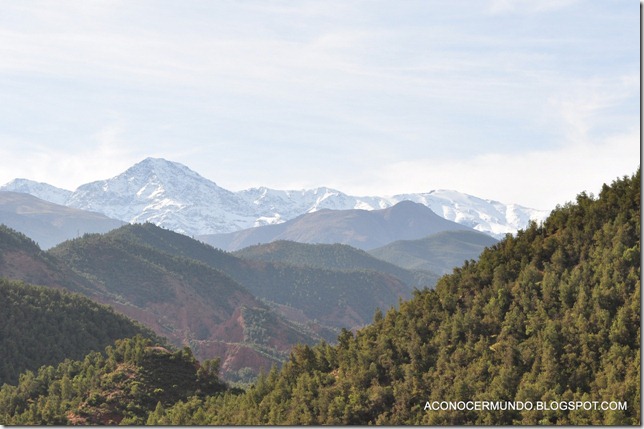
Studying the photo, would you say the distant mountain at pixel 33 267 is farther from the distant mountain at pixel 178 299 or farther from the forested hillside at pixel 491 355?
the forested hillside at pixel 491 355

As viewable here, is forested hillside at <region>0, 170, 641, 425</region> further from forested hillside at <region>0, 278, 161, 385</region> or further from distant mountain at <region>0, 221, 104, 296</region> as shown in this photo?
distant mountain at <region>0, 221, 104, 296</region>

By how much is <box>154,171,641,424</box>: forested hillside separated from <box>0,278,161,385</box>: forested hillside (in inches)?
1393

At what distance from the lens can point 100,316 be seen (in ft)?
304

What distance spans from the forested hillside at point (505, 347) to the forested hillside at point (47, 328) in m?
35.4

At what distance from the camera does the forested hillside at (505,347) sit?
33844mm

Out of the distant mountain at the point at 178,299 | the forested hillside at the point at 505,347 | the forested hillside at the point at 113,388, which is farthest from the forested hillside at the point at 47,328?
the distant mountain at the point at 178,299

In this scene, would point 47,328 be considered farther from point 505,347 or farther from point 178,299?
point 178,299

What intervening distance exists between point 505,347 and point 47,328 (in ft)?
185

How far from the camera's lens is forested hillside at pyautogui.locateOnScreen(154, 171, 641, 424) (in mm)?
33844

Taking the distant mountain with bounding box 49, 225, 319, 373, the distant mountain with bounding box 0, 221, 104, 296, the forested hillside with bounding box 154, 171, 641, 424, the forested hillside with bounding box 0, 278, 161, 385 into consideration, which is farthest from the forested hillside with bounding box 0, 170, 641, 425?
the distant mountain with bounding box 0, 221, 104, 296

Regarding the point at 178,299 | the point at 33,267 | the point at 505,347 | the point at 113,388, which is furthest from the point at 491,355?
the point at 178,299

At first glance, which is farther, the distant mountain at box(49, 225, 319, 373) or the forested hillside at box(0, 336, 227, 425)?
the distant mountain at box(49, 225, 319, 373)

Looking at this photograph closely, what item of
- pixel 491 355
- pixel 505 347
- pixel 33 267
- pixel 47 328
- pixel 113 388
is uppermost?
pixel 33 267

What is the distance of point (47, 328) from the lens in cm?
8325
